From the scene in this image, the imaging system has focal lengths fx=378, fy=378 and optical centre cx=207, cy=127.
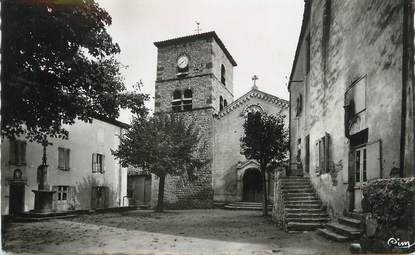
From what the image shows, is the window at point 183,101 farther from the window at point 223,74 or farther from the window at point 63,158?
the window at point 63,158

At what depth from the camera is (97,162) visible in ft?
81.5

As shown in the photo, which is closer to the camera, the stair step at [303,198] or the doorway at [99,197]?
the stair step at [303,198]

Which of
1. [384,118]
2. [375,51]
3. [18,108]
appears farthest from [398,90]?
[18,108]

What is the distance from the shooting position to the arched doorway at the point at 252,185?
2591cm

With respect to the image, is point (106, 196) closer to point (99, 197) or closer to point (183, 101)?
point (99, 197)

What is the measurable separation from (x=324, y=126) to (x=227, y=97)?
1972cm

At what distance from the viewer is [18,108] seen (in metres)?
8.86

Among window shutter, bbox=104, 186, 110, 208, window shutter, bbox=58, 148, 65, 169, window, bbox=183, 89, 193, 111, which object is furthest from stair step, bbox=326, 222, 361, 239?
window, bbox=183, 89, 193, 111

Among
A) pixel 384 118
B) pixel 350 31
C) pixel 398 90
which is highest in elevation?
pixel 350 31

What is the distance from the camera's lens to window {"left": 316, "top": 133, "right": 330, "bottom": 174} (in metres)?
10.9

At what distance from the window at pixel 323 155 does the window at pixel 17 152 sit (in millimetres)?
14383

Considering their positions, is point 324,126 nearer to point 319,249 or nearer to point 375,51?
point 375,51

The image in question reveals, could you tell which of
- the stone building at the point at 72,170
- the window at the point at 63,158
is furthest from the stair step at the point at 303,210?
the window at the point at 63,158

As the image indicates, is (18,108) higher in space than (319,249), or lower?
higher
